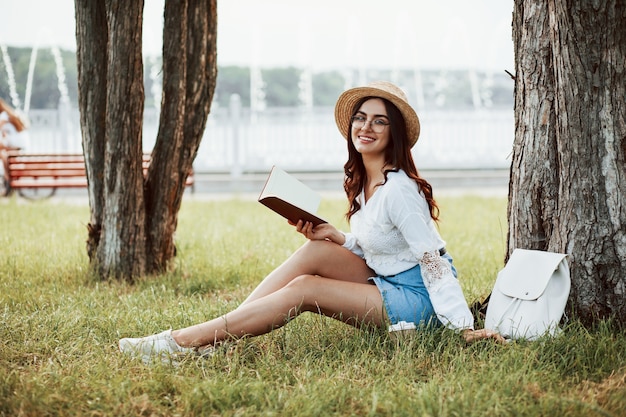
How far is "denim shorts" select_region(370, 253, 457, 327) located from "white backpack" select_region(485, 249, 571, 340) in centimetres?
32

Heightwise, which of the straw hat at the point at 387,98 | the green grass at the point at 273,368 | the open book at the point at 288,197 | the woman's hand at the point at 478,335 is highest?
the straw hat at the point at 387,98

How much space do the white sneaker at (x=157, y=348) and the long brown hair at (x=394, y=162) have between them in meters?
1.13

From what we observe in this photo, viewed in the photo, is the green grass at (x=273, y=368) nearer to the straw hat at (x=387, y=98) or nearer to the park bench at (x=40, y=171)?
the straw hat at (x=387, y=98)

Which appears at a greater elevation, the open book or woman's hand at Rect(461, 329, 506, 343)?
the open book

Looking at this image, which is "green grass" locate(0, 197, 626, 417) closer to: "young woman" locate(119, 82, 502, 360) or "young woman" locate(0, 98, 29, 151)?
"young woman" locate(119, 82, 502, 360)

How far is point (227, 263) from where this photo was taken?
20.0 ft

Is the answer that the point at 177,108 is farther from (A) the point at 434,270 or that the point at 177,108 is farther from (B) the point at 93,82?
(A) the point at 434,270

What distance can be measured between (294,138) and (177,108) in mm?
9575

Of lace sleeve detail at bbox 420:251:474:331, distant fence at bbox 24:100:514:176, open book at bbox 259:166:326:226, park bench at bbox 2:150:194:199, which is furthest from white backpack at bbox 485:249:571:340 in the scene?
distant fence at bbox 24:100:514:176

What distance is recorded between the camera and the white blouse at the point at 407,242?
3551 millimetres

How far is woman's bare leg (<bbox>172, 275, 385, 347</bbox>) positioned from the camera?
11.5 feet

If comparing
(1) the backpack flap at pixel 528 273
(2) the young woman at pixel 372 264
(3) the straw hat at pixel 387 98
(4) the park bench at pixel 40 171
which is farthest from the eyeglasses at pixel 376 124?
(4) the park bench at pixel 40 171

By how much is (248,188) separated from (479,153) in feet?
15.4

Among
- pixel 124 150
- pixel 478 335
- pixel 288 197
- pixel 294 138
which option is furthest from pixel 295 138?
pixel 478 335
